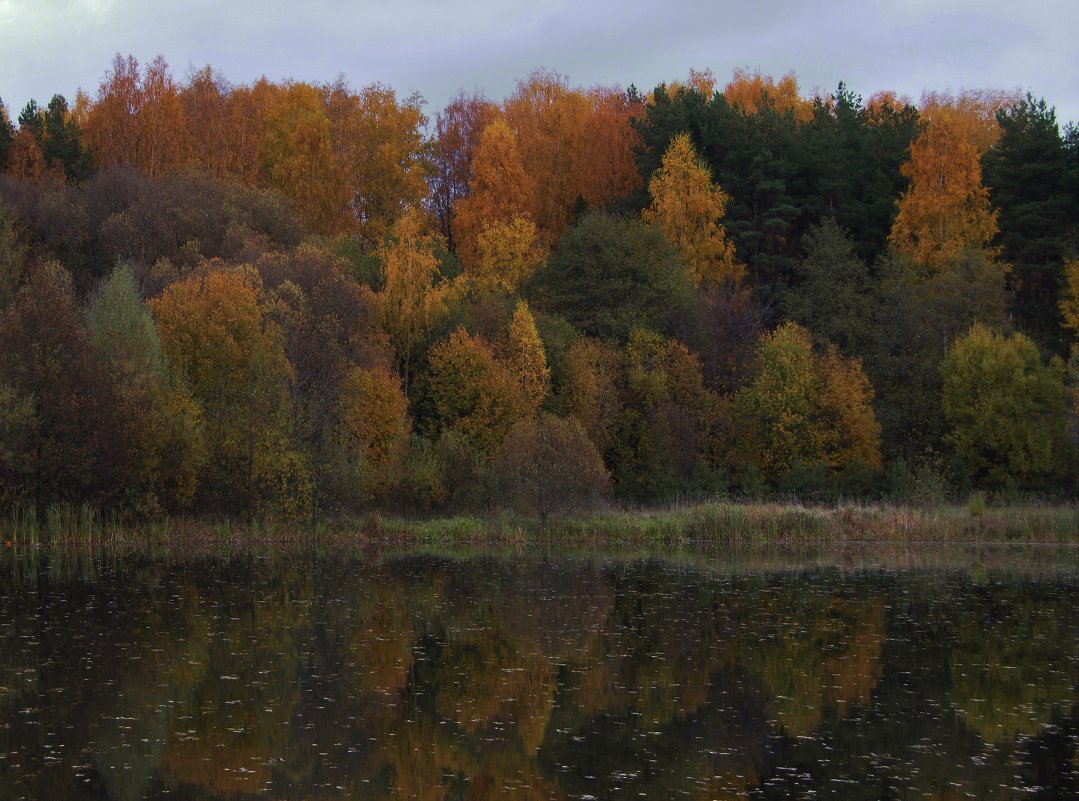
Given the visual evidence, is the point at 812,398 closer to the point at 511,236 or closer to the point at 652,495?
the point at 652,495

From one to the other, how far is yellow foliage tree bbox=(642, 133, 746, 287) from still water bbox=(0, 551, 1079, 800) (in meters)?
35.5

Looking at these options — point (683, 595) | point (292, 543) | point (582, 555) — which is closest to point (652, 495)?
point (582, 555)

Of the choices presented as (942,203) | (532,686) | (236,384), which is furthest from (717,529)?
(942,203)

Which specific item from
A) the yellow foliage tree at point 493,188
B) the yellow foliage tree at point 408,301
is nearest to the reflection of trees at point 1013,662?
the yellow foliage tree at point 408,301

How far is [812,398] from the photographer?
57.1m

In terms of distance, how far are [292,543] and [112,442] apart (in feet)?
22.7

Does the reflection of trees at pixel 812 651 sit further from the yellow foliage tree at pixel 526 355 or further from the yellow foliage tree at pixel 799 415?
the yellow foliage tree at pixel 799 415

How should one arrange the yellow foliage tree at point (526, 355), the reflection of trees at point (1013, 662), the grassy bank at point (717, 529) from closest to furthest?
1. the reflection of trees at point (1013, 662)
2. the grassy bank at point (717, 529)
3. the yellow foliage tree at point (526, 355)

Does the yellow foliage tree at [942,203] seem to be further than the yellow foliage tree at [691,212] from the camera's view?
No

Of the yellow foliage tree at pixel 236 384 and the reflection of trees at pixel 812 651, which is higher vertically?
the yellow foliage tree at pixel 236 384

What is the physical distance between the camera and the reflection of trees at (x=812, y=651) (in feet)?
63.7

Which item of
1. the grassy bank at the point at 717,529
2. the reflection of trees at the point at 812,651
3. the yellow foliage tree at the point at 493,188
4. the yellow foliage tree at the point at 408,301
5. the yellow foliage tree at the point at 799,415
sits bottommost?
the grassy bank at the point at 717,529

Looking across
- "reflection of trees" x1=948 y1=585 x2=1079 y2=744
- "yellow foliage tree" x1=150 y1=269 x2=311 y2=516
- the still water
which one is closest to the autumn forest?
"yellow foliage tree" x1=150 y1=269 x2=311 y2=516

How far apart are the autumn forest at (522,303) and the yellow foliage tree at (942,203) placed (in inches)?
7.6
